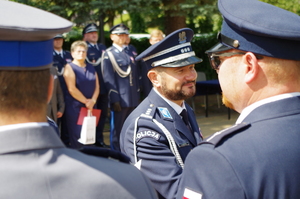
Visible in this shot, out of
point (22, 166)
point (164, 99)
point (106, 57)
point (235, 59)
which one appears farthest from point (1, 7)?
point (106, 57)

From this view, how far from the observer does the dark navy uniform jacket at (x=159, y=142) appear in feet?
8.50

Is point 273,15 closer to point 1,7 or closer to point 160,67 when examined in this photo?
point 1,7

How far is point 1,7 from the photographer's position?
4.52 ft

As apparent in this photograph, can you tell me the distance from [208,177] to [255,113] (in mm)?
344

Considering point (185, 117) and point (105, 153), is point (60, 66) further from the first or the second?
point (105, 153)

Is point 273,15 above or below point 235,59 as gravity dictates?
above

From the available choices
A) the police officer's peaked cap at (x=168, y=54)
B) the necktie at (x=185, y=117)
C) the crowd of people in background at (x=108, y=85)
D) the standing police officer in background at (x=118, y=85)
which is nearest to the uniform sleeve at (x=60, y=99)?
the crowd of people in background at (x=108, y=85)

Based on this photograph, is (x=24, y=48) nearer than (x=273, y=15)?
Yes

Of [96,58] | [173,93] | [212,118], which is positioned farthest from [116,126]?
[173,93]

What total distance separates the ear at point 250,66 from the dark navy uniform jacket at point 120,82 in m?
5.82

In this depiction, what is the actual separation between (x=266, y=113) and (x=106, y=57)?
19.7 ft

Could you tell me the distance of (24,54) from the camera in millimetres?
1312

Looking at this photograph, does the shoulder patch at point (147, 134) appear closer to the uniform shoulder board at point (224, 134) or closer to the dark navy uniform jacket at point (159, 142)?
the dark navy uniform jacket at point (159, 142)

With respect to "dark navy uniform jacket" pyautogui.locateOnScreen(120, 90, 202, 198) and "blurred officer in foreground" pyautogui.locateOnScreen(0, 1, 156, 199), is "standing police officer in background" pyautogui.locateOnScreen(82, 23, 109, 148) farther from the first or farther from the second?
"blurred officer in foreground" pyautogui.locateOnScreen(0, 1, 156, 199)
